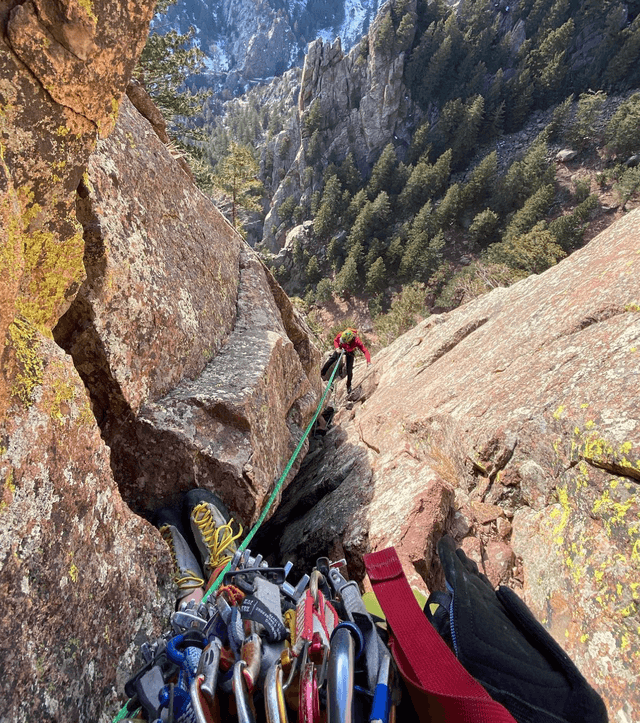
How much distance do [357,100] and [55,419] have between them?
10176 cm

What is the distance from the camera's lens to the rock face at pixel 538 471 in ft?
10.9

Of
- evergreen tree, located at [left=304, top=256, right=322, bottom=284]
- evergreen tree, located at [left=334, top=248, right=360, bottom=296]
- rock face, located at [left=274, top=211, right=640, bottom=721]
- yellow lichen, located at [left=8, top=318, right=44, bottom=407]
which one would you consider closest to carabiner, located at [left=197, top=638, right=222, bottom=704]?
yellow lichen, located at [left=8, top=318, right=44, bottom=407]

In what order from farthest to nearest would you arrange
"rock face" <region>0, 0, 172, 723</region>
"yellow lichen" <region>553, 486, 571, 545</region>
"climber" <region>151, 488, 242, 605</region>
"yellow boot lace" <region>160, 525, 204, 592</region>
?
"yellow lichen" <region>553, 486, 571, 545</region>
"climber" <region>151, 488, 242, 605</region>
"yellow boot lace" <region>160, 525, 204, 592</region>
"rock face" <region>0, 0, 172, 723</region>

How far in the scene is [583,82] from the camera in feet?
229

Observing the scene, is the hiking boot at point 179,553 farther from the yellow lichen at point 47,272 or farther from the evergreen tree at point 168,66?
the evergreen tree at point 168,66

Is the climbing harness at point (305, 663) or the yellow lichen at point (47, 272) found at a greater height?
the yellow lichen at point (47, 272)

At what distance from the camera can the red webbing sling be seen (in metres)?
1.50

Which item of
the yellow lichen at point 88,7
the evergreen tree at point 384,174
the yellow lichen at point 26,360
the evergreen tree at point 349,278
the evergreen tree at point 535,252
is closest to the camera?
the yellow lichen at point 26,360

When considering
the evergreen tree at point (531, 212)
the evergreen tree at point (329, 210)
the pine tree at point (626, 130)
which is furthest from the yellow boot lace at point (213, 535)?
the evergreen tree at point (329, 210)

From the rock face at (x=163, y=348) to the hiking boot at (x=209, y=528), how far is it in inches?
10.3

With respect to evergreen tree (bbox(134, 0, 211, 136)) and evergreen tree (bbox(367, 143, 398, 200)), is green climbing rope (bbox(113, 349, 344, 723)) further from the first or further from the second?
evergreen tree (bbox(367, 143, 398, 200))

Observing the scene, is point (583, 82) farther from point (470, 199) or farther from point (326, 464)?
point (326, 464)

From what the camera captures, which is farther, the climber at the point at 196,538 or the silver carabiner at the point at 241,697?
the climber at the point at 196,538

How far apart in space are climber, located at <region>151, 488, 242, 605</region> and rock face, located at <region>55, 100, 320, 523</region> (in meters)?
0.26
